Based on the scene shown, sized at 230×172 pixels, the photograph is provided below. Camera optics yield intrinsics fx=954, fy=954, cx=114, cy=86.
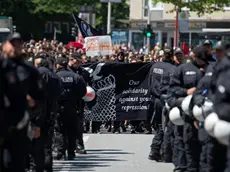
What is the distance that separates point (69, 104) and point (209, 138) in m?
5.31

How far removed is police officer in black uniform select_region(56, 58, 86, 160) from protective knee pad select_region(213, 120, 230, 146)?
23.1ft

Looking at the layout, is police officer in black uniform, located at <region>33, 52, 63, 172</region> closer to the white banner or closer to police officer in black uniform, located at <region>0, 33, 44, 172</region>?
police officer in black uniform, located at <region>0, 33, 44, 172</region>

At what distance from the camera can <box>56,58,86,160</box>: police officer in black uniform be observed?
17250 millimetres

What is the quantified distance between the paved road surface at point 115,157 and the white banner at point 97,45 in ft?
17.9

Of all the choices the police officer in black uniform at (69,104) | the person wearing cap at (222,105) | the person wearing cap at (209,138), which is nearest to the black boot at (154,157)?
the police officer in black uniform at (69,104)

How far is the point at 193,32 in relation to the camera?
207 feet

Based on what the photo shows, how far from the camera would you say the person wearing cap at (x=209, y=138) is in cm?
1188

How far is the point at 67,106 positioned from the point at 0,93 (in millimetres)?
7086

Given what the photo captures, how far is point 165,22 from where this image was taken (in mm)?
66938

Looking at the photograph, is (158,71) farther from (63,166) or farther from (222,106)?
(222,106)

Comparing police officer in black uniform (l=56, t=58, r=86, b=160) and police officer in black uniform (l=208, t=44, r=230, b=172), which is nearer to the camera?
police officer in black uniform (l=208, t=44, r=230, b=172)

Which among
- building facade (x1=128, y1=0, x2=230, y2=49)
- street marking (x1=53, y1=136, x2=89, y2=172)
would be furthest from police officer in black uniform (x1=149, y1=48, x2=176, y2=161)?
building facade (x1=128, y1=0, x2=230, y2=49)

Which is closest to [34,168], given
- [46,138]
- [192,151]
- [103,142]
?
[46,138]

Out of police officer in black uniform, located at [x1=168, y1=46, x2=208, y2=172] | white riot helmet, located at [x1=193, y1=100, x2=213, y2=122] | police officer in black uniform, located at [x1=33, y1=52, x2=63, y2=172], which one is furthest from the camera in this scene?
police officer in black uniform, located at [x1=33, y1=52, x2=63, y2=172]
